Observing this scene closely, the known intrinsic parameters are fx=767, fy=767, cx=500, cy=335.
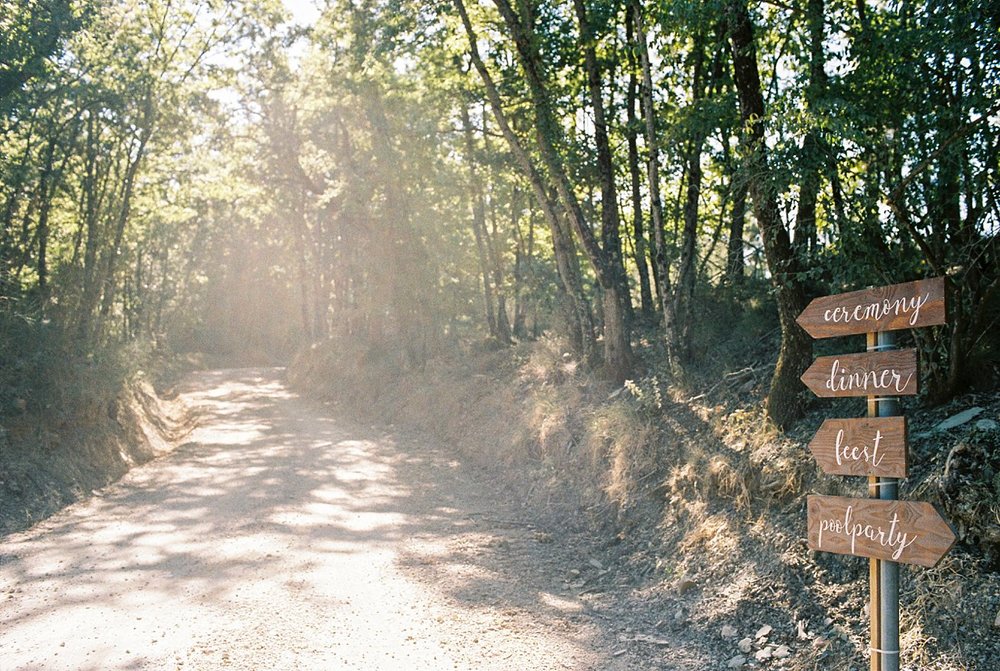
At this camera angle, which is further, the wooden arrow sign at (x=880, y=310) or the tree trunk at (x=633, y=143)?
the tree trunk at (x=633, y=143)

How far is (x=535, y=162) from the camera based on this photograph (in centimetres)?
1410

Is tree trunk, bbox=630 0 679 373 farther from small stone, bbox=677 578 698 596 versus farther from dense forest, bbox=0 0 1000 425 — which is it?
small stone, bbox=677 578 698 596

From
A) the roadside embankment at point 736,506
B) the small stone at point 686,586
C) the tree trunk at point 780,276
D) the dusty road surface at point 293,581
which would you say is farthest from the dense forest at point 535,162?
the dusty road surface at point 293,581

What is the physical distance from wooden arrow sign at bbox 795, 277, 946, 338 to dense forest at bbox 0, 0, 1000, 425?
2.47 metres

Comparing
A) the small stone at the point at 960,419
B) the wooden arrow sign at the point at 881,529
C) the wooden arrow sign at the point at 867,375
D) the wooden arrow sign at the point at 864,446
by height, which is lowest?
the wooden arrow sign at the point at 881,529

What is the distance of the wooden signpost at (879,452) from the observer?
3678 mm

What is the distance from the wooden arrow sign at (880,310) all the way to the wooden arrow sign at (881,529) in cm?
89

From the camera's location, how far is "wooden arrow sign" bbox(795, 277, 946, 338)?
3.74 meters

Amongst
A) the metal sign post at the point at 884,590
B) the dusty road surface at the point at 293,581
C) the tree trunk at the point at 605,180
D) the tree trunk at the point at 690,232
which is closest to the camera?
the metal sign post at the point at 884,590

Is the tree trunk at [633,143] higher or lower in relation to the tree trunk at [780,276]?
higher

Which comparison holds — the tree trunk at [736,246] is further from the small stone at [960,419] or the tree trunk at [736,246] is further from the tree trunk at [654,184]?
the small stone at [960,419]

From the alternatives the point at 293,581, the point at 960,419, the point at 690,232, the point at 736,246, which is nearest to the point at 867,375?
the point at 960,419

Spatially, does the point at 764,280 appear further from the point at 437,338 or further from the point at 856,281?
the point at 437,338

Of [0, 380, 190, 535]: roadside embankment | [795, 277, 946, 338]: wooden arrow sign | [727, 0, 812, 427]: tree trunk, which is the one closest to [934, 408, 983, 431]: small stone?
[727, 0, 812, 427]: tree trunk
